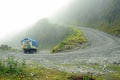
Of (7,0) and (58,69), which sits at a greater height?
(7,0)

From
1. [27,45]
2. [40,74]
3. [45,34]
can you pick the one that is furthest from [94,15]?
[40,74]

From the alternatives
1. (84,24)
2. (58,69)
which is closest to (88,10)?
(84,24)

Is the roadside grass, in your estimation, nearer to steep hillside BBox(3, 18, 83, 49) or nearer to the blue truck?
the blue truck

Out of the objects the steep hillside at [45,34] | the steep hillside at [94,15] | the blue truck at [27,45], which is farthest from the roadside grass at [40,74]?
the steep hillside at [45,34]

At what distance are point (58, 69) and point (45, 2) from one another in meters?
154

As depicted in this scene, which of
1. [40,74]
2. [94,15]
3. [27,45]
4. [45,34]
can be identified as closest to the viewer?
[40,74]

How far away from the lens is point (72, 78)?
2744 centimetres

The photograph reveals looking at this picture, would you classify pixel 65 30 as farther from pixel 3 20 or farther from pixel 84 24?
pixel 3 20

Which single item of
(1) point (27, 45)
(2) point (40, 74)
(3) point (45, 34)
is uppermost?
(3) point (45, 34)

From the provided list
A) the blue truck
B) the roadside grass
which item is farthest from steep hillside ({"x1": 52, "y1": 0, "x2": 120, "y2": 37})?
the roadside grass

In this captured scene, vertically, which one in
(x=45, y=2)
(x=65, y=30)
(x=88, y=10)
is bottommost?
Answer: (x=65, y=30)

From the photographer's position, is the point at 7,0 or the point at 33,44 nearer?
the point at 33,44

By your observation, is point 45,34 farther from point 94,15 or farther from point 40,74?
point 40,74

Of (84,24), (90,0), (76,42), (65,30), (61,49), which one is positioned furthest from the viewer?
(90,0)
